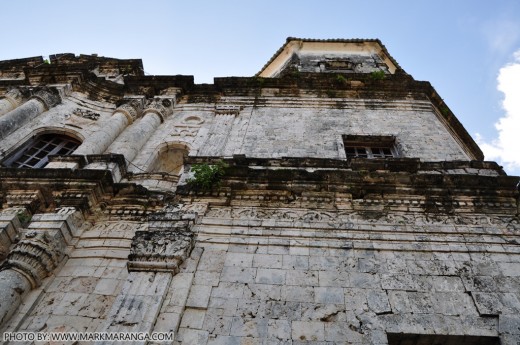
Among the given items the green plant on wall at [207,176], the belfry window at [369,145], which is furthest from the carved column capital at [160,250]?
the belfry window at [369,145]

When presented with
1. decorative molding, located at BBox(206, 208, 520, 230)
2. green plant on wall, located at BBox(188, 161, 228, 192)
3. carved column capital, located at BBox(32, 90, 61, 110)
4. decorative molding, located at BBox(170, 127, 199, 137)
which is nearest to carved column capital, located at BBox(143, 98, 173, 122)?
decorative molding, located at BBox(170, 127, 199, 137)

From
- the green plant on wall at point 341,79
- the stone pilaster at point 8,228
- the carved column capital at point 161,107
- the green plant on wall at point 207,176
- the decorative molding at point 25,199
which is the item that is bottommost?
the stone pilaster at point 8,228

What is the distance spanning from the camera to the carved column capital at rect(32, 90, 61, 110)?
10148 mm

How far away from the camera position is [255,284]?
4.84 meters

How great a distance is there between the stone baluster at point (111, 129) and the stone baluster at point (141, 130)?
18cm

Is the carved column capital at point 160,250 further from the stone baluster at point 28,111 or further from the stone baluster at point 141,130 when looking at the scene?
the stone baluster at point 28,111

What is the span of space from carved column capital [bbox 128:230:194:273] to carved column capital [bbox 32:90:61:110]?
705cm

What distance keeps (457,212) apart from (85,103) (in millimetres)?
10278

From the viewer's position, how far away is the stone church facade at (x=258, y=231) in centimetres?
438

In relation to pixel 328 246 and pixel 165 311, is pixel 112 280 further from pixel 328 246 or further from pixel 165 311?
pixel 328 246

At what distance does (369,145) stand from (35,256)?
731cm

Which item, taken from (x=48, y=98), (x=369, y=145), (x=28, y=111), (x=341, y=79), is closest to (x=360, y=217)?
(x=369, y=145)

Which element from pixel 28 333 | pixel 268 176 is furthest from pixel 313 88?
pixel 28 333

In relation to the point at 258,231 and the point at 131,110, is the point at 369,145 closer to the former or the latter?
the point at 258,231
